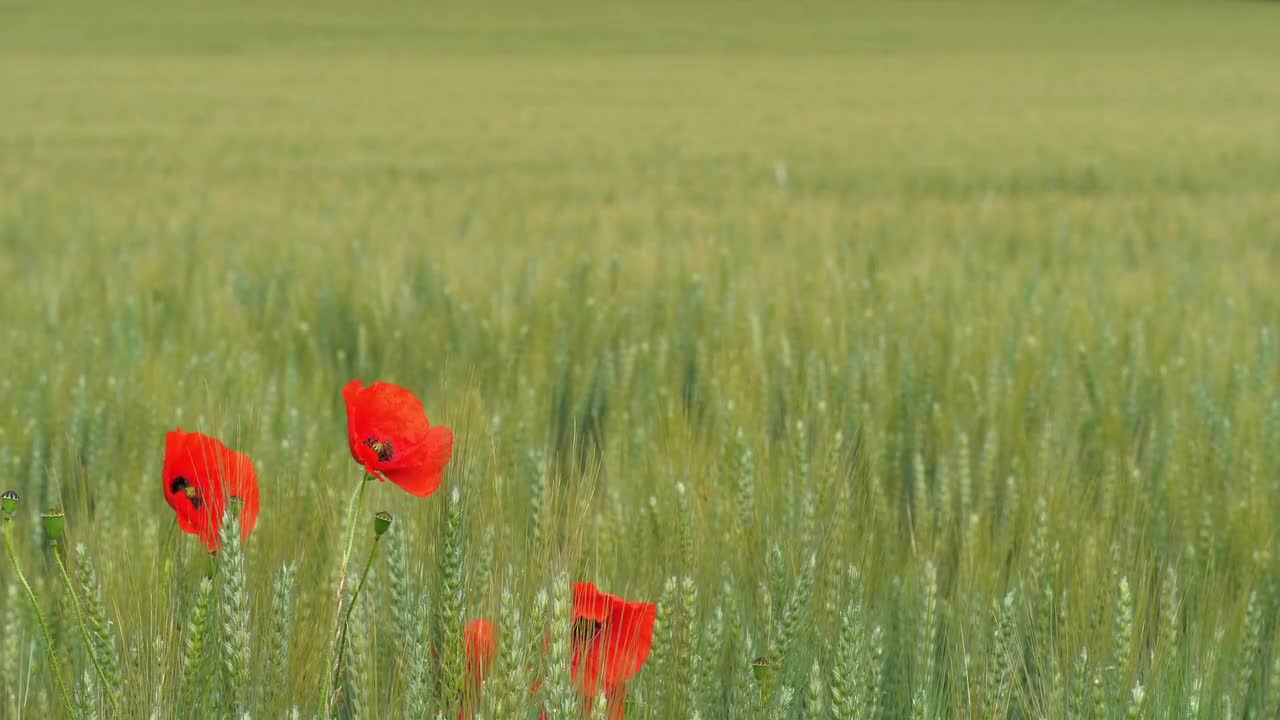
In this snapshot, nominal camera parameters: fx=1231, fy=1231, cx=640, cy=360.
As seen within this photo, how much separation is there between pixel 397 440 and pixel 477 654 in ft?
0.53

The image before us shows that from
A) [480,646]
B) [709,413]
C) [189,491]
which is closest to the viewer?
[480,646]

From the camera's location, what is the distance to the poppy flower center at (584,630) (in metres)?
0.81

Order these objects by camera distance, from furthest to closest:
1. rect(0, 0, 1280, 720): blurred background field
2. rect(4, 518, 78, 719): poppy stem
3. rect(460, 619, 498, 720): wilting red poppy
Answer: rect(0, 0, 1280, 720): blurred background field → rect(460, 619, 498, 720): wilting red poppy → rect(4, 518, 78, 719): poppy stem

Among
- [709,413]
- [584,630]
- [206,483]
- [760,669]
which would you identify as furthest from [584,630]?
[709,413]

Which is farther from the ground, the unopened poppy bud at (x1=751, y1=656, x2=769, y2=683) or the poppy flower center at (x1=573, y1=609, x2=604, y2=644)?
the poppy flower center at (x1=573, y1=609, x2=604, y2=644)

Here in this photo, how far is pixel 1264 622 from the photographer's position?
4.27 ft

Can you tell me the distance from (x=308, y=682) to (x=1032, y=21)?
111 feet

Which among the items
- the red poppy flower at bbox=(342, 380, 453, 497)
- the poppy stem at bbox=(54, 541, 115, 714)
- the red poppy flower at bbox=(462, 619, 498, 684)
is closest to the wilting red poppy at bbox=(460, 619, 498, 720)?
the red poppy flower at bbox=(462, 619, 498, 684)

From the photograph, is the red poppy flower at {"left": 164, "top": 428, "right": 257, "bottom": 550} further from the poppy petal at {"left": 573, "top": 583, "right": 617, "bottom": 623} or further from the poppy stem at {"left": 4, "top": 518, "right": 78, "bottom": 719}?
the poppy petal at {"left": 573, "top": 583, "right": 617, "bottom": 623}

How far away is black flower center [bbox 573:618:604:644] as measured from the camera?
2.64ft

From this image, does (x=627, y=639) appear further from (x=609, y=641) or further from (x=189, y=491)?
(x=189, y=491)

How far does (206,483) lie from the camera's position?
880mm

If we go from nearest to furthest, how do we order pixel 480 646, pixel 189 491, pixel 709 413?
pixel 480 646 < pixel 189 491 < pixel 709 413

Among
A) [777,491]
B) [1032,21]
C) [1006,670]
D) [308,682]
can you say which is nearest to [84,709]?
[308,682]
